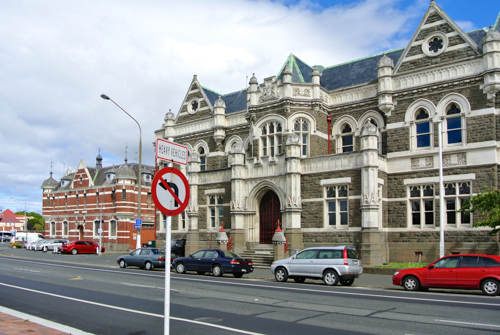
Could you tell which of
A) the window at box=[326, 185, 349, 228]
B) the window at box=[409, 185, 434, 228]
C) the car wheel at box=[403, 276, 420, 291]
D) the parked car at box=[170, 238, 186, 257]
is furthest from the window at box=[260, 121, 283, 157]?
the car wheel at box=[403, 276, 420, 291]

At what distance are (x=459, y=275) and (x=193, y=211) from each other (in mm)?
20136

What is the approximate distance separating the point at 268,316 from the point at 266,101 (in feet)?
67.8

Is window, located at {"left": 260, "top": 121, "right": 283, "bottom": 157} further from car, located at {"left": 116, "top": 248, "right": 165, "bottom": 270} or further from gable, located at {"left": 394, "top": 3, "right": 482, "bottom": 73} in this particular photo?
car, located at {"left": 116, "top": 248, "right": 165, "bottom": 270}

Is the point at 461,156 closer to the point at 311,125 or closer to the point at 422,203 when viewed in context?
the point at 422,203

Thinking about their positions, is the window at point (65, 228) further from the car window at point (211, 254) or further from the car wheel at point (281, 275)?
the car wheel at point (281, 275)

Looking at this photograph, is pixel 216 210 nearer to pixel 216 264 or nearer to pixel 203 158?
pixel 203 158

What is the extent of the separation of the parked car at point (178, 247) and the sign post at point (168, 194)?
24.8m

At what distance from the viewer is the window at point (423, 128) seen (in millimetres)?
25188

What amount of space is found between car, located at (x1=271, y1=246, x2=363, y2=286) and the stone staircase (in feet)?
23.6

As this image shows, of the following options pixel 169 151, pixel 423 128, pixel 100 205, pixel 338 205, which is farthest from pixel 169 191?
pixel 100 205

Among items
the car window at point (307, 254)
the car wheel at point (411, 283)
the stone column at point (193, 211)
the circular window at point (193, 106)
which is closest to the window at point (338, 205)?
the car window at point (307, 254)

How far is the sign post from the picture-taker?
6.20 m

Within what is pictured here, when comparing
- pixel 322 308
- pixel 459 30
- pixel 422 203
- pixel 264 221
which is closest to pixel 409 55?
pixel 459 30

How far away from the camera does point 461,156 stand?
2362 cm
